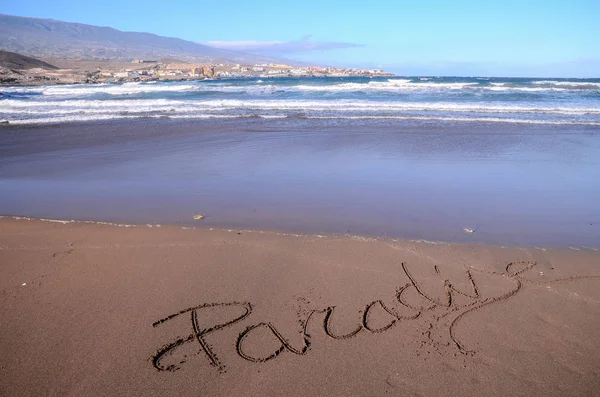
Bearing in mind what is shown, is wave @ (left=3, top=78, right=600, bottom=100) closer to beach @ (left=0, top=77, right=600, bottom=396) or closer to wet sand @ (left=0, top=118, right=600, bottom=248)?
wet sand @ (left=0, top=118, right=600, bottom=248)

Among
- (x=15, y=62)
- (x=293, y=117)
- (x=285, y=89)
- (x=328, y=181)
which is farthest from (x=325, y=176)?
(x=15, y=62)

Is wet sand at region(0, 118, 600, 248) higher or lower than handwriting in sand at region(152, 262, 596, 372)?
higher

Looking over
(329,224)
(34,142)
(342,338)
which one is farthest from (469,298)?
(34,142)

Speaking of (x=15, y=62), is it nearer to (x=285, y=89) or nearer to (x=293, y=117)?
(x=285, y=89)

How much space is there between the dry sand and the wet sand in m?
0.78

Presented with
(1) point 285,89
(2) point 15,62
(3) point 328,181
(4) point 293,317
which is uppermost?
(2) point 15,62

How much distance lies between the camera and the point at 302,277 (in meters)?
4.09

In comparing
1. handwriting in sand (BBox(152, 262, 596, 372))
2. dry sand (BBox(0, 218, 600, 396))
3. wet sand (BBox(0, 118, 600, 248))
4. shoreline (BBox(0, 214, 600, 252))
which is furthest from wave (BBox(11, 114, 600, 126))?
handwriting in sand (BBox(152, 262, 596, 372))

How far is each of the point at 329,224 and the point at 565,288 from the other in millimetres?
2916

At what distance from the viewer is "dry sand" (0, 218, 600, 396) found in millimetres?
2793

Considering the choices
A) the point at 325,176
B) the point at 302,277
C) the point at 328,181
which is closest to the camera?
the point at 302,277

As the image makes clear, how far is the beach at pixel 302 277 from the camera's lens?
2859 millimetres

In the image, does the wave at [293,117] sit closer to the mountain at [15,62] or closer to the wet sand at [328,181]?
the wet sand at [328,181]

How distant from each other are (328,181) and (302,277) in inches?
147
